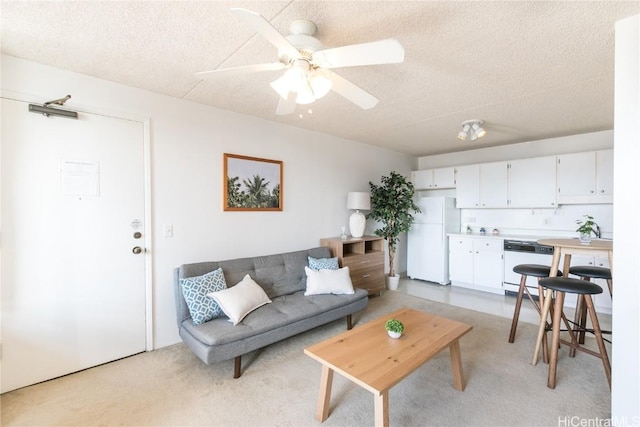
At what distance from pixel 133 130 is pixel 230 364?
2.19 m

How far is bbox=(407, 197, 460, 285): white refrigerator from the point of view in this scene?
Result: 4684 millimetres

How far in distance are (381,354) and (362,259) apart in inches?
85.2

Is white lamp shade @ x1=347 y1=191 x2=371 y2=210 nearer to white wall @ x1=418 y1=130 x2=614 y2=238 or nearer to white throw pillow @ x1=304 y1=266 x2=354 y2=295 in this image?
white throw pillow @ x1=304 y1=266 x2=354 y2=295

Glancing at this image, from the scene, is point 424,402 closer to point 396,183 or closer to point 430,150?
point 396,183

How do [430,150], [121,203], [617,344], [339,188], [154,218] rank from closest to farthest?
[617,344]
[121,203]
[154,218]
[339,188]
[430,150]

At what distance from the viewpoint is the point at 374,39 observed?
171 centimetres

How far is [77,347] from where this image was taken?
2199 mm

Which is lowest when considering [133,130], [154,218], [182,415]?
[182,415]

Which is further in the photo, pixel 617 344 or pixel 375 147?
pixel 375 147

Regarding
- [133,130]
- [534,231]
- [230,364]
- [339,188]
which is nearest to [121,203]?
[133,130]

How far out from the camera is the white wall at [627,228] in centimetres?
146

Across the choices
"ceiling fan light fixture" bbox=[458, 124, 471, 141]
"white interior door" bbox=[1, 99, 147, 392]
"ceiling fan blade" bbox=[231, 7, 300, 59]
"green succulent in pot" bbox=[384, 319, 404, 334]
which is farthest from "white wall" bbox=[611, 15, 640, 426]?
"white interior door" bbox=[1, 99, 147, 392]

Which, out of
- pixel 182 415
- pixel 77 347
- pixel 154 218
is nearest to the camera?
pixel 182 415

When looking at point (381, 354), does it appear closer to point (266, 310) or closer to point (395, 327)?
point (395, 327)
